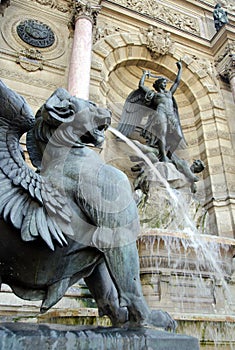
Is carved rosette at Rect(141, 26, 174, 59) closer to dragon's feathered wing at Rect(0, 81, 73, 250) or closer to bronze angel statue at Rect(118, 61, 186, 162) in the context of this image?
bronze angel statue at Rect(118, 61, 186, 162)

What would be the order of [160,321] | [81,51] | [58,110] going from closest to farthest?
[160,321], [58,110], [81,51]

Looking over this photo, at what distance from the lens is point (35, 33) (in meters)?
6.72

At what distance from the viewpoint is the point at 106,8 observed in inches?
324

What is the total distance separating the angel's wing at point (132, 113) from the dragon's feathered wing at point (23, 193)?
582cm

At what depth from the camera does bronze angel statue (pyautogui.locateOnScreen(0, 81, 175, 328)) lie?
1.14 m

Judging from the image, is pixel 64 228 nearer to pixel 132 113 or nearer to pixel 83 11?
pixel 132 113

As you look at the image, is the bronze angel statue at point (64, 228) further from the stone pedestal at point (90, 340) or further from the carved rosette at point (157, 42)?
the carved rosette at point (157, 42)

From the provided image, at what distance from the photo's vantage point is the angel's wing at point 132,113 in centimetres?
691

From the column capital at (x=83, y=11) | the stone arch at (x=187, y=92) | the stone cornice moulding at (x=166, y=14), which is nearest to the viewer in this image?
the column capital at (x=83, y=11)

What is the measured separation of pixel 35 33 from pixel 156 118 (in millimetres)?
3342

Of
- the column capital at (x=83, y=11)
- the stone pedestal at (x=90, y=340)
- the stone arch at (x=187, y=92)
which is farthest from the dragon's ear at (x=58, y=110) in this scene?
the column capital at (x=83, y=11)

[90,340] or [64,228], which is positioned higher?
[64,228]

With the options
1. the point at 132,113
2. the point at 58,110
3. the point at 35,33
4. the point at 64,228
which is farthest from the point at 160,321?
the point at 35,33

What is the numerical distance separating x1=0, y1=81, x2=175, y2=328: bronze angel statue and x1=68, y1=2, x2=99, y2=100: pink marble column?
4156 millimetres
